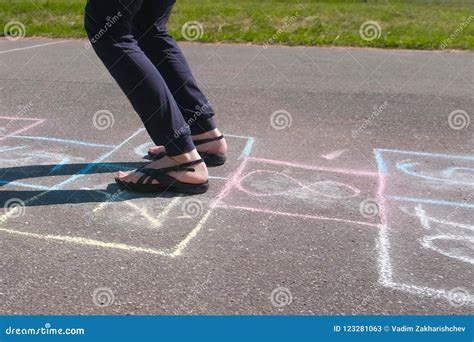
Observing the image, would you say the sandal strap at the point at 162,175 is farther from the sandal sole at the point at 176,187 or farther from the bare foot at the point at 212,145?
the bare foot at the point at 212,145

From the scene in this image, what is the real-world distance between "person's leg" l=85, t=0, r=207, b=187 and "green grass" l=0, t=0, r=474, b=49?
699 centimetres

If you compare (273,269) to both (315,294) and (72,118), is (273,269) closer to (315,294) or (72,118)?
(315,294)

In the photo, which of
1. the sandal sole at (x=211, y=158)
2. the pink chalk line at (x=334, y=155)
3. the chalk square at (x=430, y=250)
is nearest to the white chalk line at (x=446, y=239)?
the chalk square at (x=430, y=250)

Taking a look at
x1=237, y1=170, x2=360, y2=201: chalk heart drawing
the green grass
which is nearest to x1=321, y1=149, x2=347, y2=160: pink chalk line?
x1=237, y1=170, x2=360, y2=201: chalk heart drawing

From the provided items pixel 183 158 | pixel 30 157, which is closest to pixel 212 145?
pixel 183 158

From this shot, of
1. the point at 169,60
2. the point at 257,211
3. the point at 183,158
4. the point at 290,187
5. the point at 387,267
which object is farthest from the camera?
the point at 169,60

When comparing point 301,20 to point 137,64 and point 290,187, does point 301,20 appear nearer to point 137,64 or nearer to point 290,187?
point 290,187

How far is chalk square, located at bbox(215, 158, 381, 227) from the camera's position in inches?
129

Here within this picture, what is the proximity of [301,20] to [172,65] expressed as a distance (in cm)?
821

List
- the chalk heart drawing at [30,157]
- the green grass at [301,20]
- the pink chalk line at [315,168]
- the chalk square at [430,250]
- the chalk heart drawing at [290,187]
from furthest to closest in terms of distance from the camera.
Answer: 1. the green grass at [301,20]
2. the chalk heart drawing at [30,157]
3. the pink chalk line at [315,168]
4. the chalk heart drawing at [290,187]
5. the chalk square at [430,250]

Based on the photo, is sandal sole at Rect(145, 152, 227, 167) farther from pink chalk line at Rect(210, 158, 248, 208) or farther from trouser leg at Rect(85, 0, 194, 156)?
trouser leg at Rect(85, 0, 194, 156)

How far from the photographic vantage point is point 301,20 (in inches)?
453

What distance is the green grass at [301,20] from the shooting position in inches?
398

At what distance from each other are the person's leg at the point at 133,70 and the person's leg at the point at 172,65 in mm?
275
